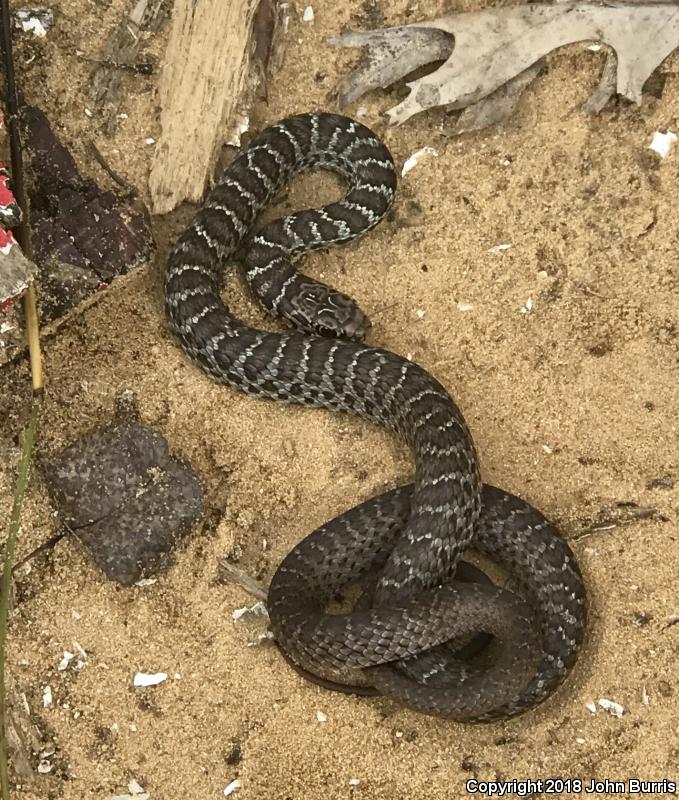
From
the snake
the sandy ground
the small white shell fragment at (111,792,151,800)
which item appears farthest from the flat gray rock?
the small white shell fragment at (111,792,151,800)

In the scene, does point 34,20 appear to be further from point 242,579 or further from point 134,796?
point 134,796

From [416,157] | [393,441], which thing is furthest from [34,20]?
[393,441]

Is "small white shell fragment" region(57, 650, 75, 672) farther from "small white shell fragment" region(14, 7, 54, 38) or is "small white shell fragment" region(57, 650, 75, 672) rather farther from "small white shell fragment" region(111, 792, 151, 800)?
"small white shell fragment" region(14, 7, 54, 38)

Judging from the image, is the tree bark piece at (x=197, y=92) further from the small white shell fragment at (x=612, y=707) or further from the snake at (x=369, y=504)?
the small white shell fragment at (x=612, y=707)

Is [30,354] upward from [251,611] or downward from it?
upward

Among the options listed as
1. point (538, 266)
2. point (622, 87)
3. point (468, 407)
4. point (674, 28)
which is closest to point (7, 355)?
point (468, 407)

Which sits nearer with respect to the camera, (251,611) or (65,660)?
(65,660)

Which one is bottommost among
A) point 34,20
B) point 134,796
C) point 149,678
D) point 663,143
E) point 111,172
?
point 134,796
